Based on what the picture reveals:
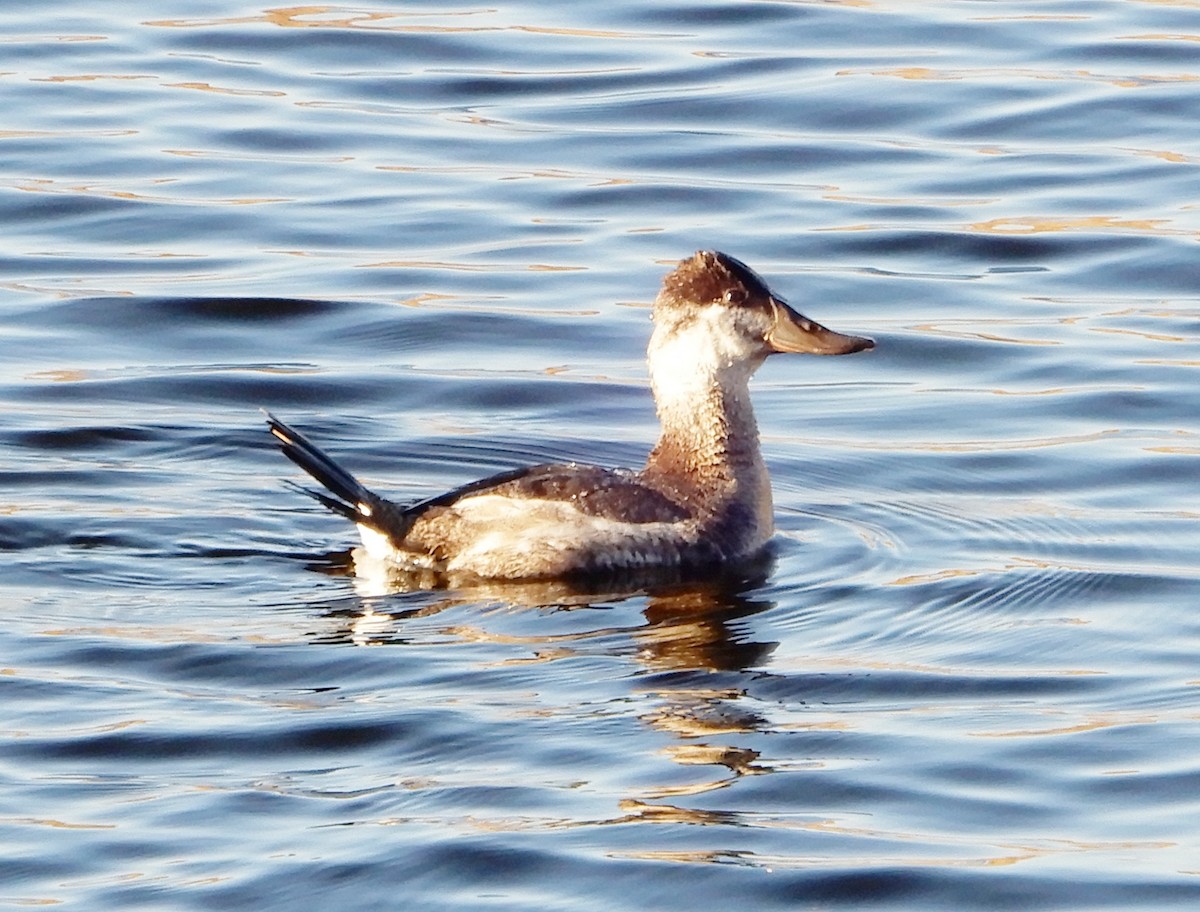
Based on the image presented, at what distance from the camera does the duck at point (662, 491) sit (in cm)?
884

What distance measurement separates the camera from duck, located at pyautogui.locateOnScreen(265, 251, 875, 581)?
8.84m

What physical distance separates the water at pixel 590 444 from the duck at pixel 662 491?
0.48 ft

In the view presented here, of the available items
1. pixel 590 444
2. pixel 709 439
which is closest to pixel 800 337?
pixel 709 439

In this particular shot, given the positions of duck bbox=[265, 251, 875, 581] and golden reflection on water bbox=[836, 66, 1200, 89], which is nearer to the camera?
duck bbox=[265, 251, 875, 581]

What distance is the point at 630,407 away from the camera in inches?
438

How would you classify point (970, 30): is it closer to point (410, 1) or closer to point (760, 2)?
point (760, 2)

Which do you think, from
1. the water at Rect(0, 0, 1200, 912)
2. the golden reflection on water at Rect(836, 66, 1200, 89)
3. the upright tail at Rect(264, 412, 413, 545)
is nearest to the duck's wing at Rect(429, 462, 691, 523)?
the upright tail at Rect(264, 412, 413, 545)

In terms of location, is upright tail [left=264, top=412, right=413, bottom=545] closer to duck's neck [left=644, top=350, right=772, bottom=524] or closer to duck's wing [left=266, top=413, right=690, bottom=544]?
duck's wing [left=266, top=413, right=690, bottom=544]

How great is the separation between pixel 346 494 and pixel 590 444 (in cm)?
180

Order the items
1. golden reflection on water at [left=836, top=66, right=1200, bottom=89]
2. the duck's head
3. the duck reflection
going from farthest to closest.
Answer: golden reflection on water at [left=836, top=66, right=1200, bottom=89], the duck's head, the duck reflection

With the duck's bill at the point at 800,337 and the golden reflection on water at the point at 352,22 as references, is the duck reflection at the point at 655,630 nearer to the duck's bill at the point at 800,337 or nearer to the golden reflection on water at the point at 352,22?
the duck's bill at the point at 800,337

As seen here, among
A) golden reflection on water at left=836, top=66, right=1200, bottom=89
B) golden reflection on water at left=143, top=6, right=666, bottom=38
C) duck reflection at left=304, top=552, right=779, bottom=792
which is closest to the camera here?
duck reflection at left=304, top=552, right=779, bottom=792

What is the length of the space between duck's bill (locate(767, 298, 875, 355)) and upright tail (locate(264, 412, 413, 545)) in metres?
1.54

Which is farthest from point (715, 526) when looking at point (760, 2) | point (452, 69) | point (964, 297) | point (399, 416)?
point (760, 2)
